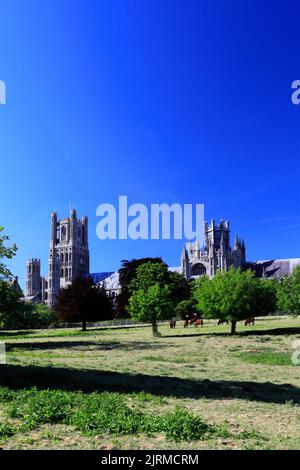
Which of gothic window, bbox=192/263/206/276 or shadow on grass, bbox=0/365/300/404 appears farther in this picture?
gothic window, bbox=192/263/206/276

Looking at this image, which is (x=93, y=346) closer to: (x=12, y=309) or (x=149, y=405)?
(x=12, y=309)

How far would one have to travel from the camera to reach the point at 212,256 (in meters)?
161

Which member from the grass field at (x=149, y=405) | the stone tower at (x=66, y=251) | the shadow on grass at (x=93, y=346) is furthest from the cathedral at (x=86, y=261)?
the grass field at (x=149, y=405)

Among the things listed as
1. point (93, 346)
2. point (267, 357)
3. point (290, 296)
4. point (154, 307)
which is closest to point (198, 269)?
point (154, 307)

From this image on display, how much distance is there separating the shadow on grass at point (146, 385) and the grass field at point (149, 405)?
0.03m

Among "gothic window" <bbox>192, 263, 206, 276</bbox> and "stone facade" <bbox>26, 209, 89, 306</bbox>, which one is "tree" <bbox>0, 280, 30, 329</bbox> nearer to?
"gothic window" <bbox>192, 263, 206, 276</bbox>

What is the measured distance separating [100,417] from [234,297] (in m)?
35.2

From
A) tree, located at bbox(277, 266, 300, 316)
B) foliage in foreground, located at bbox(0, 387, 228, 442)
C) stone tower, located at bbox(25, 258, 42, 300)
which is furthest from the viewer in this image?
stone tower, located at bbox(25, 258, 42, 300)

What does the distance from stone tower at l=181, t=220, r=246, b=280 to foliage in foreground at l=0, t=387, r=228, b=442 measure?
476 ft

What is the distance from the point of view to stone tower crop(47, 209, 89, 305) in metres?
184

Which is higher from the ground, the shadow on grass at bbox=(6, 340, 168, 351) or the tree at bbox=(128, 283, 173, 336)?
the tree at bbox=(128, 283, 173, 336)

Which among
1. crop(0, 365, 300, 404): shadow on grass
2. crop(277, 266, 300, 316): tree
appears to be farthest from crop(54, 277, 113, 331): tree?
crop(0, 365, 300, 404): shadow on grass
